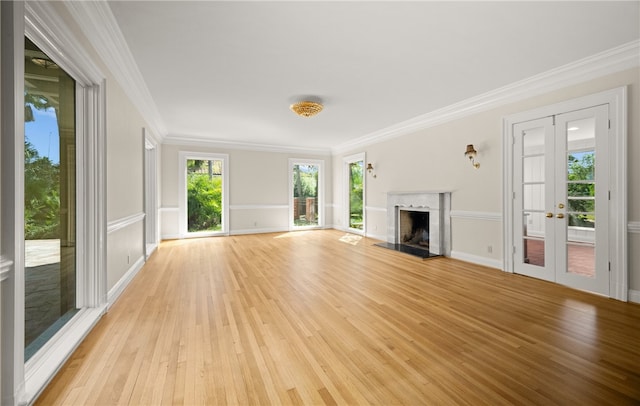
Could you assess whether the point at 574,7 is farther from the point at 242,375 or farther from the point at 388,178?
the point at 388,178

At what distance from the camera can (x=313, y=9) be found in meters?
2.21

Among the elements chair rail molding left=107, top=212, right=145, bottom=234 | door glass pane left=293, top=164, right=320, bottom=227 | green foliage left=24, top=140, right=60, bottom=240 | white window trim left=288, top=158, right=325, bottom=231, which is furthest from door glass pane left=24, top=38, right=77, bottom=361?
door glass pane left=293, top=164, right=320, bottom=227

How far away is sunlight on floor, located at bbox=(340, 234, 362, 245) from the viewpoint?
638 cm

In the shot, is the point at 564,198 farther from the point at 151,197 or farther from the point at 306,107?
the point at 151,197

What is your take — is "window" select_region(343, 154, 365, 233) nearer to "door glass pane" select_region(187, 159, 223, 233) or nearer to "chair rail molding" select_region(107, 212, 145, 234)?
"door glass pane" select_region(187, 159, 223, 233)

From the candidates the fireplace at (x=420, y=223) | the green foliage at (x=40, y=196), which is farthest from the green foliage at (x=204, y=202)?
the green foliage at (x=40, y=196)

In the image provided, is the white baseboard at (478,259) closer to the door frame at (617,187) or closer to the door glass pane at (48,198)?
the door frame at (617,187)

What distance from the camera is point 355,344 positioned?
6.68 feet

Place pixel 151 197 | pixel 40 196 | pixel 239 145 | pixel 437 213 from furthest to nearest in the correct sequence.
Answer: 1. pixel 239 145
2. pixel 151 197
3. pixel 437 213
4. pixel 40 196

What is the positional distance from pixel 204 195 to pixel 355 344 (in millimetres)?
6464

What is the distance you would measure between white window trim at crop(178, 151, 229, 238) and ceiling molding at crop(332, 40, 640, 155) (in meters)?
4.69

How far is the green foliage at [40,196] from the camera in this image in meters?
1.72

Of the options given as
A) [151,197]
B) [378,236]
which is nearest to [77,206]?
[151,197]

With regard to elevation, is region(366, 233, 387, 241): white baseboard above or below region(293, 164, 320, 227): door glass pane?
below
